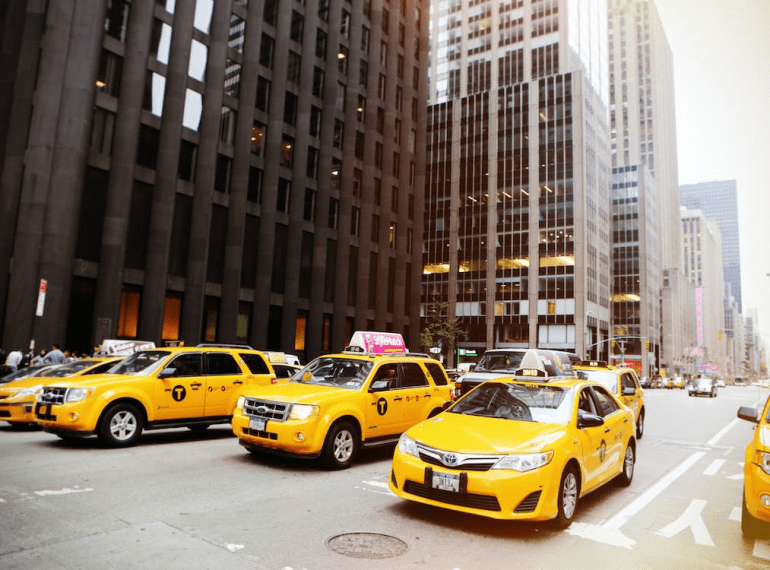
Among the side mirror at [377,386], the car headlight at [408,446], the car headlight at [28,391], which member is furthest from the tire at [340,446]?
the car headlight at [28,391]

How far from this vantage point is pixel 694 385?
44.9 metres

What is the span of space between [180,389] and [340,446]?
13.5 feet

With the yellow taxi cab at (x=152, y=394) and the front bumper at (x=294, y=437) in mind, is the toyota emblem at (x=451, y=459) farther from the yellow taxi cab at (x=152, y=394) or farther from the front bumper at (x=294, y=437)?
the yellow taxi cab at (x=152, y=394)

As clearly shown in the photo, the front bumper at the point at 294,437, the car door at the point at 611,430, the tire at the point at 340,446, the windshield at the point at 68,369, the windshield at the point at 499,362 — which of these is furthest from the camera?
the windshield at the point at 499,362

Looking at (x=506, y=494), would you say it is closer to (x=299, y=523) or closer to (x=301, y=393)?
(x=299, y=523)

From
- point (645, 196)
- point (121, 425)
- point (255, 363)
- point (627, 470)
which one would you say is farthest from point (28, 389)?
point (645, 196)

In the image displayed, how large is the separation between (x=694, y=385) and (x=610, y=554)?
153ft

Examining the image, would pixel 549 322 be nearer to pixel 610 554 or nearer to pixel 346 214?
pixel 346 214

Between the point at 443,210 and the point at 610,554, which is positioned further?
the point at 443,210

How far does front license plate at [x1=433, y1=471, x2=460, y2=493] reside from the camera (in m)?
5.66

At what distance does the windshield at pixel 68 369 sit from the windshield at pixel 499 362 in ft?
32.8

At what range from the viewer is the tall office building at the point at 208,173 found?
84.1 feet

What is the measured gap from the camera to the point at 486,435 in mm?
6152

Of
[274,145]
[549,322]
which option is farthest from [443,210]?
[274,145]
